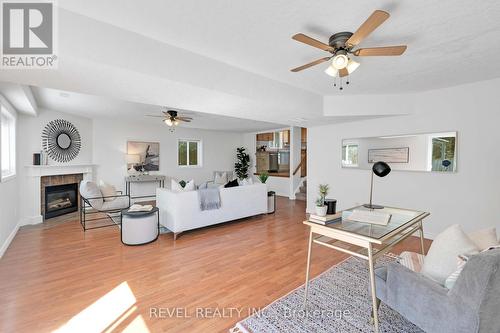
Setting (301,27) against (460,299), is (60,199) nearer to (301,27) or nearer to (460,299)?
(301,27)

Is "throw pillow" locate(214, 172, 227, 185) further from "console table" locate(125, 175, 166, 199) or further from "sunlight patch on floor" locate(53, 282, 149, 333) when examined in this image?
"sunlight patch on floor" locate(53, 282, 149, 333)

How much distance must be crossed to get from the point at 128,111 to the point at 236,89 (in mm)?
3572

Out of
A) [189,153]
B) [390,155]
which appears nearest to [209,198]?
[390,155]

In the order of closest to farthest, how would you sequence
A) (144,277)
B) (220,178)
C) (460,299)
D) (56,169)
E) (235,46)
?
(460,299) → (235,46) → (144,277) → (56,169) → (220,178)

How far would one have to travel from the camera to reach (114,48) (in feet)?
6.38

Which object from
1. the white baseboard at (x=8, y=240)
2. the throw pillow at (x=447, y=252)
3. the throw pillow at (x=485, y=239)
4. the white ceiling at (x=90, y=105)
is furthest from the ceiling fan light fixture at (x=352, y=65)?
the white baseboard at (x=8, y=240)

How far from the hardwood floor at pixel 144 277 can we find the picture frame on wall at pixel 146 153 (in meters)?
3.06

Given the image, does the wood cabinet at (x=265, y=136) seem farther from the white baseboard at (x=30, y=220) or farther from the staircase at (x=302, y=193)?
the white baseboard at (x=30, y=220)

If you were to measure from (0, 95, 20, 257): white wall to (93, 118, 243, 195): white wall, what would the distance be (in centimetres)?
198

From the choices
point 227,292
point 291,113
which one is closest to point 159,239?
point 227,292

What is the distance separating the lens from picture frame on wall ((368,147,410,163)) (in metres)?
3.95

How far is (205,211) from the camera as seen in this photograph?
4035 mm

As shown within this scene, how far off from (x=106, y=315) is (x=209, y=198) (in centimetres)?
230

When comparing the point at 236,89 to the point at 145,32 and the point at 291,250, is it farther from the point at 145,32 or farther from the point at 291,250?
the point at 291,250
